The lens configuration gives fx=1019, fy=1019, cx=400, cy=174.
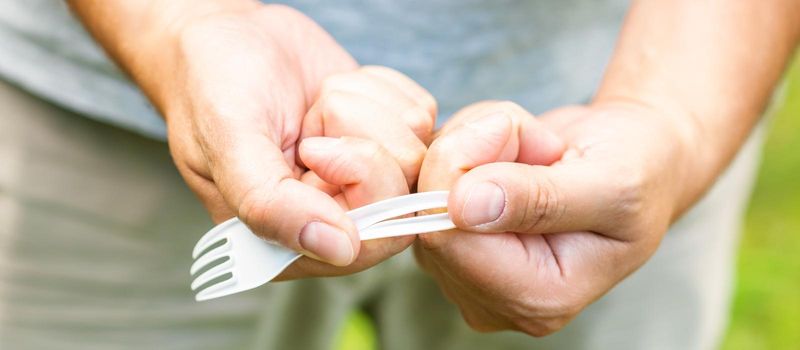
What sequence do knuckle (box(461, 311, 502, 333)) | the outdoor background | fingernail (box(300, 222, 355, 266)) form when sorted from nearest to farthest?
1. fingernail (box(300, 222, 355, 266))
2. knuckle (box(461, 311, 502, 333))
3. the outdoor background

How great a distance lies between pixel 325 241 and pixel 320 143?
0.10 metres

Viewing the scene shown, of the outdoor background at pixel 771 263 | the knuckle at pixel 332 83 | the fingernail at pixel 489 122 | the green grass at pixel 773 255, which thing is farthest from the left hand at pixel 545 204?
the green grass at pixel 773 255

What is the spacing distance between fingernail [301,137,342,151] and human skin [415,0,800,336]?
0.28 feet

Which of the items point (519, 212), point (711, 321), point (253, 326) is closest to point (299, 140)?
point (519, 212)

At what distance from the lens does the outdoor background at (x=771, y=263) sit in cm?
220

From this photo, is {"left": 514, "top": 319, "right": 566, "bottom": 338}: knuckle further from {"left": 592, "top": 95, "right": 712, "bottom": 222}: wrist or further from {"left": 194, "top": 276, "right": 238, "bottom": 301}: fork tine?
{"left": 194, "top": 276, "right": 238, "bottom": 301}: fork tine

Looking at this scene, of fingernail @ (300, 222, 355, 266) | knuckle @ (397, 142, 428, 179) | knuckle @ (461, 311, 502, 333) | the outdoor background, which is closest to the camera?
fingernail @ (300, 222, 355, 266)

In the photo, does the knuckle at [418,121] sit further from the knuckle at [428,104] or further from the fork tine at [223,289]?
the fork tine at [223,289]

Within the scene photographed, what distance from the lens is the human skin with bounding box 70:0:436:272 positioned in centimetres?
77

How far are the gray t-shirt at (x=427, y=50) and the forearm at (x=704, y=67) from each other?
4.3 inches

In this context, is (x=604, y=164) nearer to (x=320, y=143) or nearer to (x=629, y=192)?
(x=629, y=192)

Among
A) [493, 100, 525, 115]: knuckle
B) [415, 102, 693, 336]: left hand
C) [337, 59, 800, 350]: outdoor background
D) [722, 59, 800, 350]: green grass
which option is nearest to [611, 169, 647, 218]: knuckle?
[415, 102, 693, 336]: left hand

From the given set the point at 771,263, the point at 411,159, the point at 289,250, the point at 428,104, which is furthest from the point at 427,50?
the point at 771,263

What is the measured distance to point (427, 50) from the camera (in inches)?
44.4
